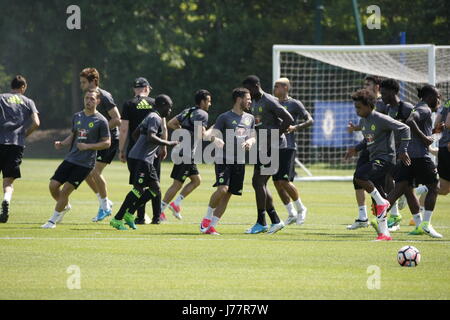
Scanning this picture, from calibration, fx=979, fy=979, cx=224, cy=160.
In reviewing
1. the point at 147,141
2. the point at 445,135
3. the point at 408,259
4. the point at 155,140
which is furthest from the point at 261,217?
the point at 408,259

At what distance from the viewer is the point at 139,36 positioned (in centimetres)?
5381

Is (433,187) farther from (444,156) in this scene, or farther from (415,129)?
(415,129)

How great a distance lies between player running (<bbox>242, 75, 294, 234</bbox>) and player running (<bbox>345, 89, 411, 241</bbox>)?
1.42m

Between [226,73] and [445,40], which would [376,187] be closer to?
[445,40]

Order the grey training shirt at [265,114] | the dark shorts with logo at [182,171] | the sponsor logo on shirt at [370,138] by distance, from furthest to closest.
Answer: the dark shorts with logo at [182,171]
the grey training shirt at [265,114]
the sponsor logo on shirt at [370,138]

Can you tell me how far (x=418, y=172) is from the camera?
14398 mm

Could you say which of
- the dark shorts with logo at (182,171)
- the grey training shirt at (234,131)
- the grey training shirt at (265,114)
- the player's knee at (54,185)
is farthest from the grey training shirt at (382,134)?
the player's knee at (54,185)

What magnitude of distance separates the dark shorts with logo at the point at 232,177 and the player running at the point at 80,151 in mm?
1762

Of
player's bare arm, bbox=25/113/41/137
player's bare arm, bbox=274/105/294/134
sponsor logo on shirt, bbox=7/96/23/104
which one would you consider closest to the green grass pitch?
player's bare arm, bbox=25/113/41/137

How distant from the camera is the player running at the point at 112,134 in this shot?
50.3 feet

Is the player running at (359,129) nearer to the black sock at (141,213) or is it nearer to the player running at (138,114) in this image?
the player running at (138,114)

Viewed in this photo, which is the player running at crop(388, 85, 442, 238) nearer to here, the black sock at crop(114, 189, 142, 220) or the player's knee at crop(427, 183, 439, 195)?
the player's knee at crop(427, 183, 439, 195)

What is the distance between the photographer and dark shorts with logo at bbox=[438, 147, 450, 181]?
14.9m
